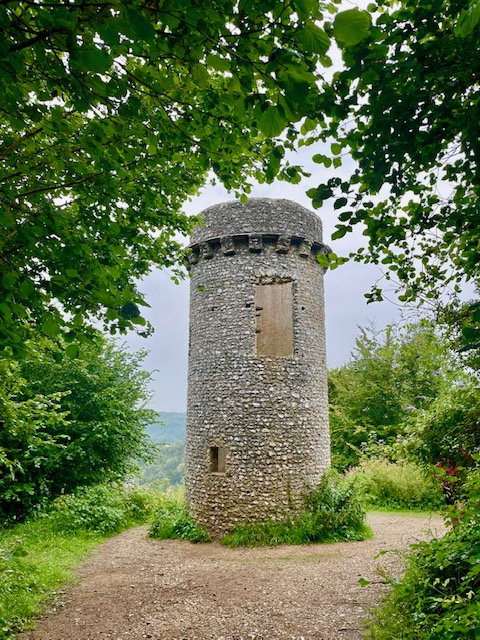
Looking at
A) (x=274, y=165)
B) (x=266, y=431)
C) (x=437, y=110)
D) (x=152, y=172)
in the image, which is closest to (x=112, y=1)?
(x=274, y=165)

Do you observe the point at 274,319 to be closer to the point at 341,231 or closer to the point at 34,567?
the point at 34,567

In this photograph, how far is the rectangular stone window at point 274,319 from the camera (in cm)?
937

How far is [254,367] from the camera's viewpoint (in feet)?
30.1

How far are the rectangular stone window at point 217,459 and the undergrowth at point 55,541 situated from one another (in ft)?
9.15

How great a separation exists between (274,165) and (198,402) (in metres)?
7.57

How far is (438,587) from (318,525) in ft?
16.2

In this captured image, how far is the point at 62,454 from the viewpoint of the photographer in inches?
440

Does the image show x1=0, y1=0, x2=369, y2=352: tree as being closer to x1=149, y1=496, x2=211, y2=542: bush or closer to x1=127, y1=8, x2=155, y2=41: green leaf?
x1=127, y1=8, x2=155, y2=41: green leaf

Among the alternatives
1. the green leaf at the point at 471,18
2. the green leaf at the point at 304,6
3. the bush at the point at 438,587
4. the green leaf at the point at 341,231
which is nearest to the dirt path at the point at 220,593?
the bush at the point at 438,587

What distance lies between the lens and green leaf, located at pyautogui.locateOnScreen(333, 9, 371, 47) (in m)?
1.40

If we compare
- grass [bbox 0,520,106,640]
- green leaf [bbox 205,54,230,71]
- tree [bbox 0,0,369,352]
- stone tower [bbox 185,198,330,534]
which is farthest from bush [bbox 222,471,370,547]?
green leaf [bbox 205,54,230,71]

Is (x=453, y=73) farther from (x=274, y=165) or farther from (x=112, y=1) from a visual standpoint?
(x=112, y=1)

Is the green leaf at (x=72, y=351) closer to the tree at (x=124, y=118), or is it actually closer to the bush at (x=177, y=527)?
the tree at (x=124, y=118)

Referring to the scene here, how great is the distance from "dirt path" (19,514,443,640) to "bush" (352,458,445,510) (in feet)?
13.7
